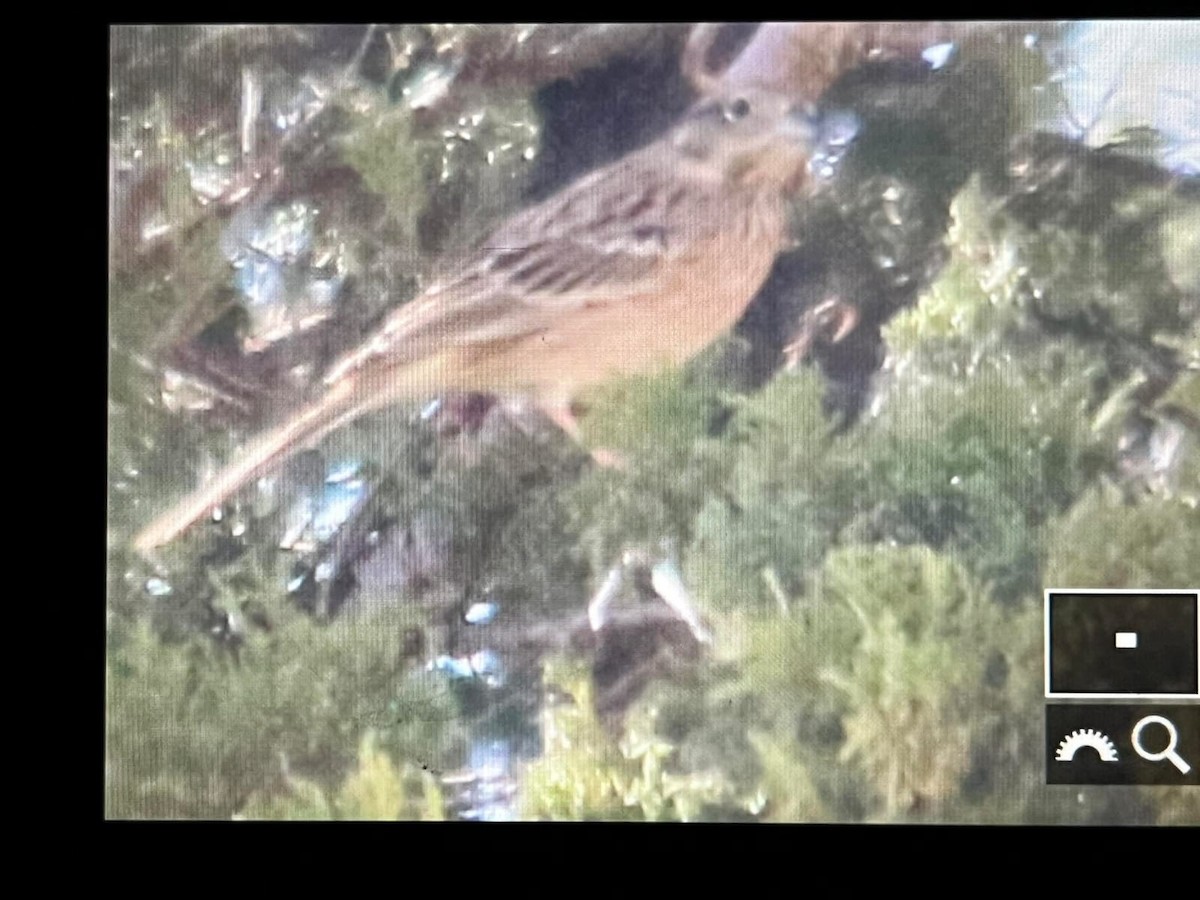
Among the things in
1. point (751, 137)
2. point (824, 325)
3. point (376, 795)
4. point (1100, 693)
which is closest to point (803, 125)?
point (751, 137)

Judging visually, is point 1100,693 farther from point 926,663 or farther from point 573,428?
point 573,428

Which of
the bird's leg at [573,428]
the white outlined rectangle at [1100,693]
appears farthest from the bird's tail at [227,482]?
the white outlined rectangle at [1100,693]

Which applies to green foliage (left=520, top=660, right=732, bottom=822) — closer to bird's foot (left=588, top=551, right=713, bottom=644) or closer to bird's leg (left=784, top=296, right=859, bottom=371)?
bird's foot (left=588, top=551, right=713, bottom=644)

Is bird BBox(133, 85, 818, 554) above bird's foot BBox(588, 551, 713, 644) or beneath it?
above

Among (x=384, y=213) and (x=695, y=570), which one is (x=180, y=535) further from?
(x=695, y=570)

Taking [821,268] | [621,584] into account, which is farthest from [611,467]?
[821,268]

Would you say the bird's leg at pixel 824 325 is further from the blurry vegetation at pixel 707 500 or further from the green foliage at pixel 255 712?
the green foliage at pixel 255 712

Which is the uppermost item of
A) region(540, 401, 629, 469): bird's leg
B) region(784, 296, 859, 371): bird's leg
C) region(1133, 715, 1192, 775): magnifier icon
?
region(784, 296, 859, 371): bird's leg

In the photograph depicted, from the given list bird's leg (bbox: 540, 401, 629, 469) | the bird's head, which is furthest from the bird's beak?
bird's leg (bbox: 540, 401, 629, 469)
